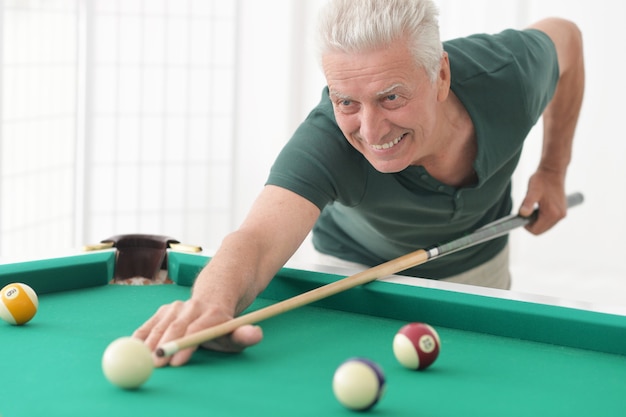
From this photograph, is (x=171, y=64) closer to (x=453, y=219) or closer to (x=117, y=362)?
(x=453, y=219)

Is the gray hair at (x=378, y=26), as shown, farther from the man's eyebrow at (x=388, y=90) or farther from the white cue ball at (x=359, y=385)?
the white cue ball at (x=359, y=385)

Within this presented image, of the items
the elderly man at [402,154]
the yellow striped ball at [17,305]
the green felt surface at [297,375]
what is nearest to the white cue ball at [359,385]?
the green felt surface at [297,375]

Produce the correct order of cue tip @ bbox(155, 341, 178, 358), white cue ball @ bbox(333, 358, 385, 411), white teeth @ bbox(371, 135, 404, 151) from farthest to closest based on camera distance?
white teeth @ bbox(371, 135, 404, 151)
cue tip @ bbox(155, 341, 178, 358)
white cue ball @ bbox(333, 358, 385, 411)

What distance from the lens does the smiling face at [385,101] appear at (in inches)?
76.7

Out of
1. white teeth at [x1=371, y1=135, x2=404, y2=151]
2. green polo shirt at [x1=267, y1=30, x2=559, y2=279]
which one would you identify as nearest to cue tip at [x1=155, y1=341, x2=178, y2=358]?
green polo shirt at [x1=267, y1=30, x2=559, y2=279]

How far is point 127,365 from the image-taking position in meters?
1.46

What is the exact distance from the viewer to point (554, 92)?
283cm

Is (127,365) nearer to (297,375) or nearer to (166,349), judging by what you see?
(166,349)

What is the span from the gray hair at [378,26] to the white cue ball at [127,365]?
2.64ft

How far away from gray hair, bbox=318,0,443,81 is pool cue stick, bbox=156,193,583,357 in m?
0.45

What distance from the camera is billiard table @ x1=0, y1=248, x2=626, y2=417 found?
1.46 metres

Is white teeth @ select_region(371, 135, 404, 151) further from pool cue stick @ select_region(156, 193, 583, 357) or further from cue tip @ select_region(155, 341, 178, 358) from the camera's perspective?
cue tip @ select_region(155, 341, 178, 358)

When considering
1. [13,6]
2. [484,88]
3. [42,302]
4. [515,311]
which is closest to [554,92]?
[484,88]

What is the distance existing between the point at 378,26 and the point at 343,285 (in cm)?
55
